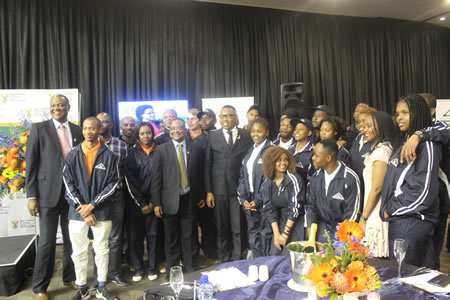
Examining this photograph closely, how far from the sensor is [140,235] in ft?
11.6

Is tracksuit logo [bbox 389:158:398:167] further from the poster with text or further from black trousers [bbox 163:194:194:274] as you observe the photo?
the poster with text

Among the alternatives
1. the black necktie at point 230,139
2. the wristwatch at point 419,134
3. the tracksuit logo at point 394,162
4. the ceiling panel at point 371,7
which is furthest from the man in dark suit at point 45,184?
the ceiling panel at point 371,7

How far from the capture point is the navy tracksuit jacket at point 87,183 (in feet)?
9.15

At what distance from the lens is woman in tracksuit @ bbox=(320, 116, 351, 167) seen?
3108 millimetres

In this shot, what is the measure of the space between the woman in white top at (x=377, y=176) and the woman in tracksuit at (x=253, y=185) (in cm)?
103

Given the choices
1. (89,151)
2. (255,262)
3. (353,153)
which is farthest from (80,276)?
(353,153)

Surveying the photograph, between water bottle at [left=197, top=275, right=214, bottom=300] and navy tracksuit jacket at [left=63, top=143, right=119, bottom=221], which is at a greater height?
navy tracksuit jacket at [left=63, top=143, right=119, bottom=221]

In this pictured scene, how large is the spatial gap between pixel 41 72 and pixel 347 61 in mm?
5868

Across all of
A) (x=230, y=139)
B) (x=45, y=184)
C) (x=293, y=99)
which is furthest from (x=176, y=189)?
(x=293, y=99)

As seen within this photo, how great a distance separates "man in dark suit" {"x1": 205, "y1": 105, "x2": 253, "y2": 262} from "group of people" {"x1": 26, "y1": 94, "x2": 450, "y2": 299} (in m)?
0.01

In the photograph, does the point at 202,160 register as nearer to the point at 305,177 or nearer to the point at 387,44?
the point at 305,177

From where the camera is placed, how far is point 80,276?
9.35 ft

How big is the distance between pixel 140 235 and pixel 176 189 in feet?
2.27

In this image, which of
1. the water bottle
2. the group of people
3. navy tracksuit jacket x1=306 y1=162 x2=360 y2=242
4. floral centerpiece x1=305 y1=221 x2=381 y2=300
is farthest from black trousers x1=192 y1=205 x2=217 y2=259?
floral centerpiece x1=305 y1=221 x2=381 y2=300
